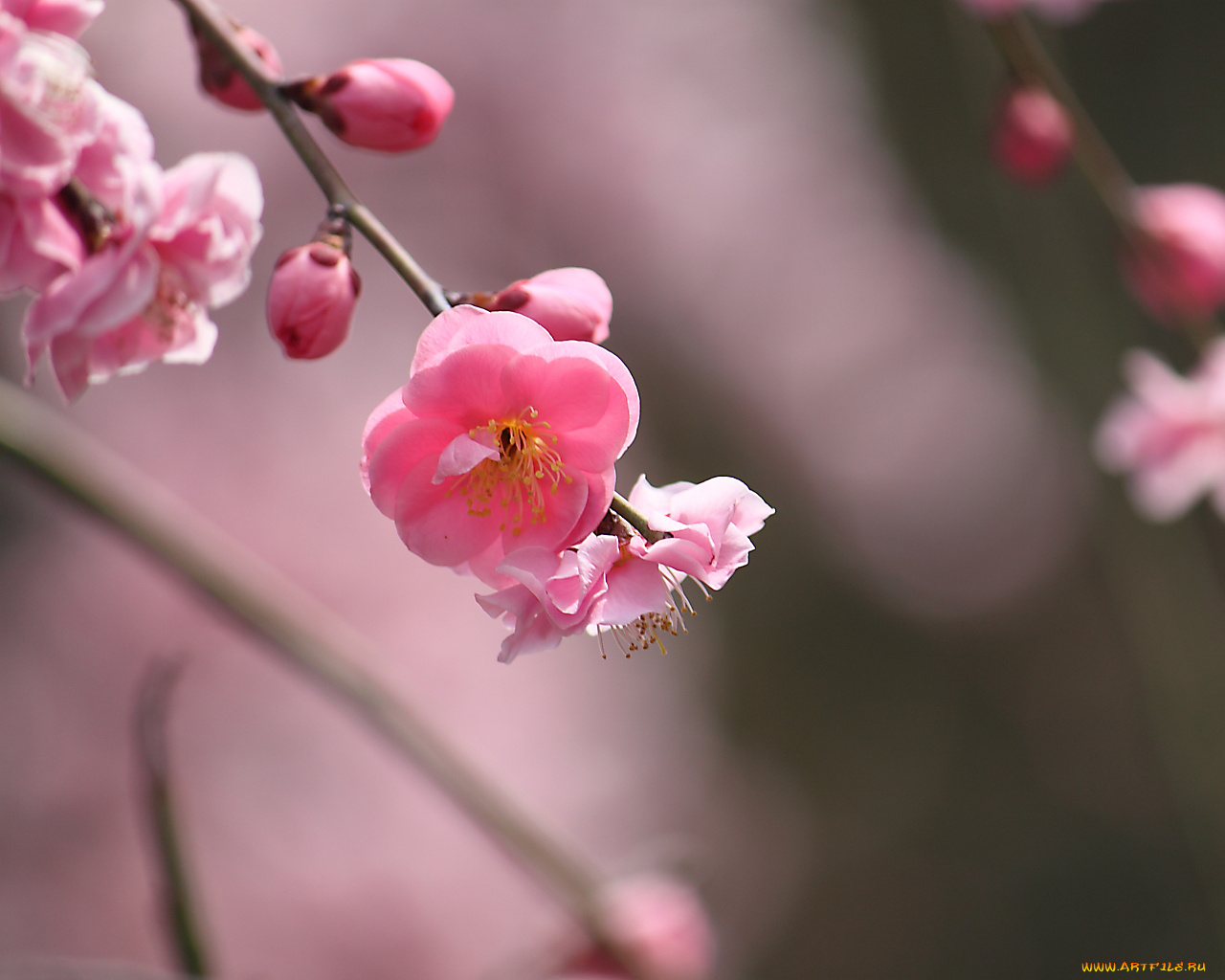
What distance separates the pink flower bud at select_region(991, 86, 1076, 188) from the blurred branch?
0.60 m

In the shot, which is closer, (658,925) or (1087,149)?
(1087,149)

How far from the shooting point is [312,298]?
26 centimetres

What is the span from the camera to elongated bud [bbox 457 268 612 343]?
0.25 metres

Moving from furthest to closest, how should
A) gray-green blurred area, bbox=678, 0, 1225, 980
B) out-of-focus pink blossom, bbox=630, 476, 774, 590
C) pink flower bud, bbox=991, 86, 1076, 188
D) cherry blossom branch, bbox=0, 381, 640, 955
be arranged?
gray-green blurred area, bbox=678, 0, 1225, 980 < pink flower bud, bbox=991, 86, 1076, 188 < cherry blossom branch, bbox=0, 381, 640, 955 < out-of-focus pink blossom, bbox=630, 476, 774, 590

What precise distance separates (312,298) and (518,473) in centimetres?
7

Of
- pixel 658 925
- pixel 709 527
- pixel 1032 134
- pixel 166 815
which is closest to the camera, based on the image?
pixel 709 527

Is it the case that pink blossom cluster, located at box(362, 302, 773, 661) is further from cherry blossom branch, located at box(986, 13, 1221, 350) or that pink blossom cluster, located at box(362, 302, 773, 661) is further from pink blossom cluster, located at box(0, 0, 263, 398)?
cherry blossom branch, located at box(986, 13, 1221, 350)

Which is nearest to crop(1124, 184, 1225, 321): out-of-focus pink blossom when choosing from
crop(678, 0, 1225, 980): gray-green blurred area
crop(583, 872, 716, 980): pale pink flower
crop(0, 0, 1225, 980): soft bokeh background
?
crop(0, 0, 1225, 980): soft bokeh background

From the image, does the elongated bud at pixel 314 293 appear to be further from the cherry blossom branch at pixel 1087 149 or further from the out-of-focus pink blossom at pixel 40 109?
the cherry blossom branch at pixel 1087 149

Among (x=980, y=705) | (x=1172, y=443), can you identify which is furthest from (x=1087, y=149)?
(x=980, y=705)

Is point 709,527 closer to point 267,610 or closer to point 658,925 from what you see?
point 267,610

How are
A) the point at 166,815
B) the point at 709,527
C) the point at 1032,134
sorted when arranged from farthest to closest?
the point at 1032,134, the point at 166,815, the point at 709,527

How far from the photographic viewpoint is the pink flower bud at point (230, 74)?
0.98 feet

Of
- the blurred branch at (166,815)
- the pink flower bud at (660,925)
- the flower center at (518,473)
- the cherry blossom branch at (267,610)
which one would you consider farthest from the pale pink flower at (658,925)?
the flower center at (518,473)
